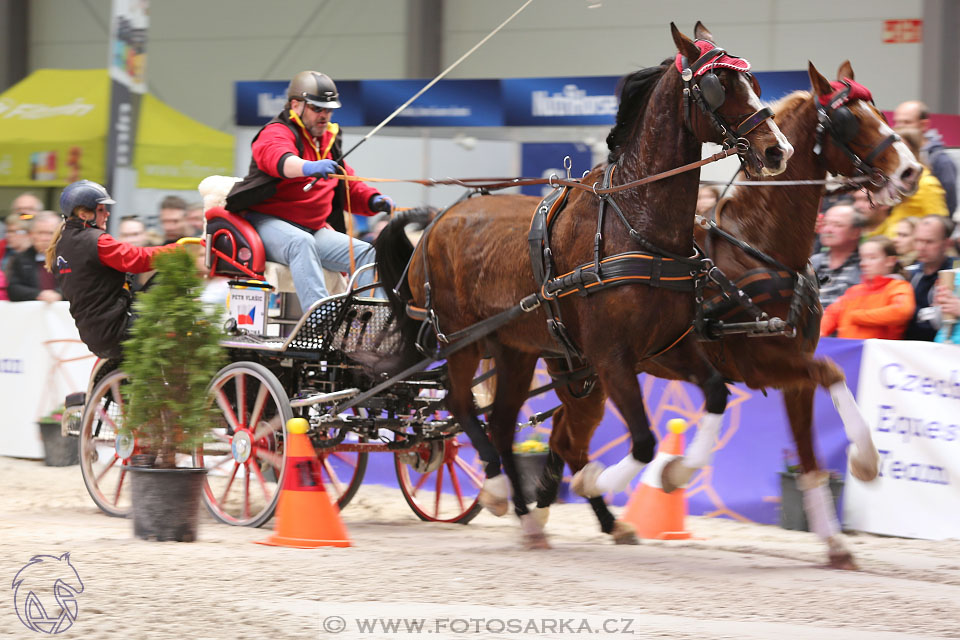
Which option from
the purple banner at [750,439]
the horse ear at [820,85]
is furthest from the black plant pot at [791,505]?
the horse ear at [820,85]

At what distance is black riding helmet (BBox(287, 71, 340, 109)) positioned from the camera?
6770mm

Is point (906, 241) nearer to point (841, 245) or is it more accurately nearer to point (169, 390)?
point (841, 245)

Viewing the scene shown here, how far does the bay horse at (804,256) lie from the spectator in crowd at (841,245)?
195 centimetres

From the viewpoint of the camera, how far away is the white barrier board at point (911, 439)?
22.0ft

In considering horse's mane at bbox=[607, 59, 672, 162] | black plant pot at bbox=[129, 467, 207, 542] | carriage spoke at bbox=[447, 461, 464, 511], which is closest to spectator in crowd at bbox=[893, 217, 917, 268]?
horse's mane at bbox=[607, 59, 672, 162]

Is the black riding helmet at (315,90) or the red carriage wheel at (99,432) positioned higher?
the black riding helmet at (315,90)

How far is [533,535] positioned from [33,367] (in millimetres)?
5528

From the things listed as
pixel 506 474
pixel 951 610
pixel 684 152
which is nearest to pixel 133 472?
pixel 506 474

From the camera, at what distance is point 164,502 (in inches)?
232

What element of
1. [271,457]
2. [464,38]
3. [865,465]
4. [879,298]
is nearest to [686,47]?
[865,465]

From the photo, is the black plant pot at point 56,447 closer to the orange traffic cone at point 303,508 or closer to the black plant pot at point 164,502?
the black plant pot at point 164,502

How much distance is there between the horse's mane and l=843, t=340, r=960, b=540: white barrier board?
2387 mm

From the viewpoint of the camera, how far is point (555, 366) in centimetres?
645

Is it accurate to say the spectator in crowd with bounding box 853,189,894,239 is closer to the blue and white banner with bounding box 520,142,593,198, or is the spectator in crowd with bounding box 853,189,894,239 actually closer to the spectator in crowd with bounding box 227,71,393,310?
the spectator in crowd with bounding box 227,71,393,310
